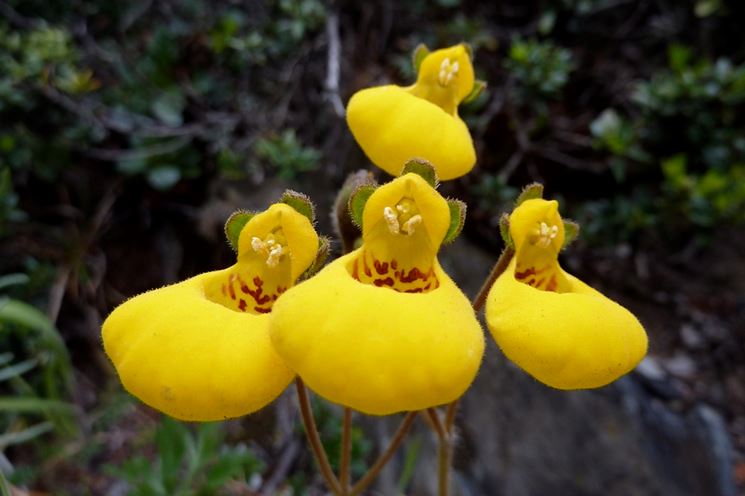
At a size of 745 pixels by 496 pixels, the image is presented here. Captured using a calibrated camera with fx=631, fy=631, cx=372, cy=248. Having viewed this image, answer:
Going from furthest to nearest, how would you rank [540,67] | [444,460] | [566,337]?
1. [540,67]
2. [444,460]
3. [566,337]

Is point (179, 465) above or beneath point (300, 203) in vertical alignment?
beneath

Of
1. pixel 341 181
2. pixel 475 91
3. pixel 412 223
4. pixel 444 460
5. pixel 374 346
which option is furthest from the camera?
pixel 341 181

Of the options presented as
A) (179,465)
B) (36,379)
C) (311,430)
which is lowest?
(36,379)

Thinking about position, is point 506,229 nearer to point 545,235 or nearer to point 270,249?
point 545,235

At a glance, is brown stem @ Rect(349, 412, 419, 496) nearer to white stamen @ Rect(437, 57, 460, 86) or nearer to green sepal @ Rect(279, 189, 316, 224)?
green sepal @ Rect(279, 189, 316, 224)

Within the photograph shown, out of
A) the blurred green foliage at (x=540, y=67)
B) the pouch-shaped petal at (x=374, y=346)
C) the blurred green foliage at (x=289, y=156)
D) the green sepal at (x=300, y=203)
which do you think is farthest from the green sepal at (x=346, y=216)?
the blurred green foliage at (x=540, y=67)

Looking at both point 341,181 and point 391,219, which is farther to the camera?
point 341,181

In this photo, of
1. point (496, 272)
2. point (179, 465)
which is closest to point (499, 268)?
point (496, 272)
